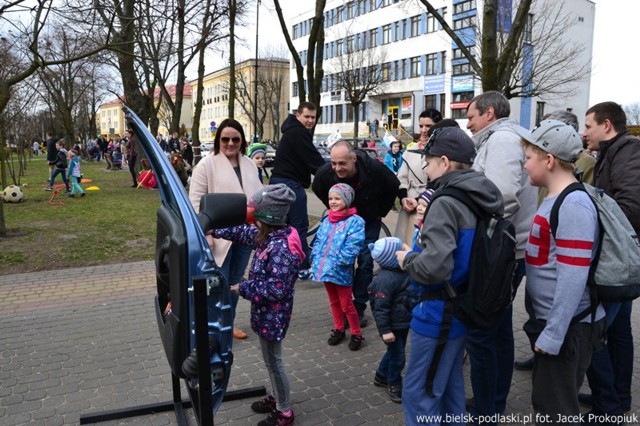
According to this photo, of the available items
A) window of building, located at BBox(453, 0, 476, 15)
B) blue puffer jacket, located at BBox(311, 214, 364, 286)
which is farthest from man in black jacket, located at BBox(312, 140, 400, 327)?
window of building, located at BBox(453, 0, 476, 15)

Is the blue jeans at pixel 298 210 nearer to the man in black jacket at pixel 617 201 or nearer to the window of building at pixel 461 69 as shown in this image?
the man in black jacket at pixel 617 201

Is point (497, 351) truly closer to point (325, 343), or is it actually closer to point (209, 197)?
point (325, 343)

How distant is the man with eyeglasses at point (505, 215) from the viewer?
10.5 feet

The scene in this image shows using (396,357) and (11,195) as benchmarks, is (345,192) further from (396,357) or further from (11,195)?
(11,195)

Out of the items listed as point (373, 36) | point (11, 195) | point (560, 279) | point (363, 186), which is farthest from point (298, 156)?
point (373, 36)

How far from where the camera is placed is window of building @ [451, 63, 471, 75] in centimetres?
5022

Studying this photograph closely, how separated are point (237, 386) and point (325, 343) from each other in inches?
43.1

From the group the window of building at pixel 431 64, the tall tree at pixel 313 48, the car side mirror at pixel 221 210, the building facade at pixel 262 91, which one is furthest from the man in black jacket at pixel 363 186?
the window of building at pixel 431 64

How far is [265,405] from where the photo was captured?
3.69 metres

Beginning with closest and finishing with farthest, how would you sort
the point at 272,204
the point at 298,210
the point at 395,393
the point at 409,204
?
the point at 272,204 → the point at 395,393 → the point at 409,204 → the point at 298,210

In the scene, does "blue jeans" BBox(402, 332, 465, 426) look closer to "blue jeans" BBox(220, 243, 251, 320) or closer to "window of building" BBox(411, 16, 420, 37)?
"blue jeans" BBox(220, 243, 251, 320)

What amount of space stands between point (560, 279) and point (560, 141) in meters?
0.69

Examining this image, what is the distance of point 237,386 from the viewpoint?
4.09 metres

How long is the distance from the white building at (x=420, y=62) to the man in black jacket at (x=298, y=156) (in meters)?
42.1
